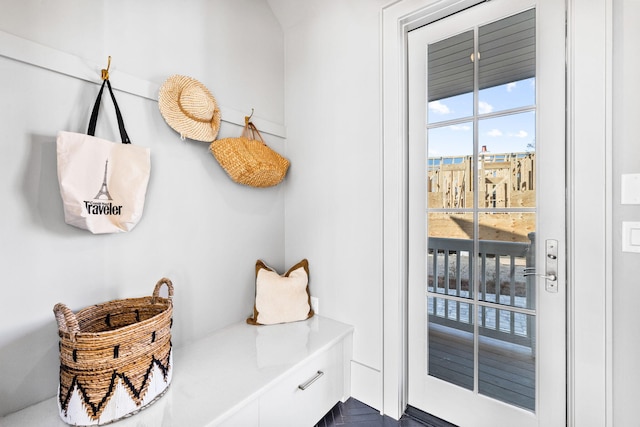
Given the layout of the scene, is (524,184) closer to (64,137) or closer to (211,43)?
(211,43)

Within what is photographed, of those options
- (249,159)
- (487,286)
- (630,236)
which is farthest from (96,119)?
(630,236)

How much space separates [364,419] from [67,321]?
1490 millimetres

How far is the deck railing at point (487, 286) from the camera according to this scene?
1.38 meters

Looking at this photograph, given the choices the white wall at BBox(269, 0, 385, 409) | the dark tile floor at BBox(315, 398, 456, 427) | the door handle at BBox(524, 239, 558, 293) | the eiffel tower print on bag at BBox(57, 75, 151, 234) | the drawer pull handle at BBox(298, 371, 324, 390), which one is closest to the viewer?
the eiffel tower print on bag at BBox(57, 75, 151, 234)

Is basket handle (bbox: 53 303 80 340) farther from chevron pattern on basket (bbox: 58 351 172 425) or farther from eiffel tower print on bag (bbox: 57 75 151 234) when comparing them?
eiffel tower print on bag (bbox: 57 75 151 234)

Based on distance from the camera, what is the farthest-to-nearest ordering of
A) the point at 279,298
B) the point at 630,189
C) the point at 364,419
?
the point at 279,298, the point at 364,419, the point at 630,189

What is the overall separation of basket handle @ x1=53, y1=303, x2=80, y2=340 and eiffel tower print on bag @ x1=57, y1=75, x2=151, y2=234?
0.30 meters

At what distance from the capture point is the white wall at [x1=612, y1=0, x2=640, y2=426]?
43.6 inches

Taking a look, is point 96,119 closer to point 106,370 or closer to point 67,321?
point 67,321

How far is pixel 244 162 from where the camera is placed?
166 cm

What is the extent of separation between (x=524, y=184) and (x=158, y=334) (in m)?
1.70

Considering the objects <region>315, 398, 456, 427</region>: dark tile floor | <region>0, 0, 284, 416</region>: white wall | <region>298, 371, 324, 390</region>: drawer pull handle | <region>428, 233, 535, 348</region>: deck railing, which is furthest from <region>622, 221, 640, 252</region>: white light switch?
<region>0, 0, 284, 416</region>: white wall

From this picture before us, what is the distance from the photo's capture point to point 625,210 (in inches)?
44.3

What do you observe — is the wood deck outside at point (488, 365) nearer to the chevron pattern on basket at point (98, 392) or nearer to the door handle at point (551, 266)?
the door handle at point (551, 266)
